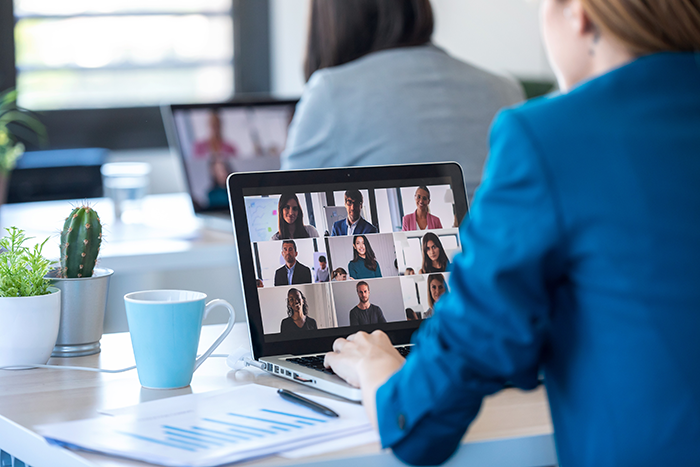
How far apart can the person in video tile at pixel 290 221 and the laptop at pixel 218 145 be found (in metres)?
1.03

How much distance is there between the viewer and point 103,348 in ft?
3.51

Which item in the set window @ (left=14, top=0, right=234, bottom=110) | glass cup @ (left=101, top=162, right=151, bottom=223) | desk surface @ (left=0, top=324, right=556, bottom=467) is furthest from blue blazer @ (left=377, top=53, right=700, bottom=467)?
window @ (left=14, top=0, right=234, bottom=110)

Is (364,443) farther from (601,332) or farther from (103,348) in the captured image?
(103,348)

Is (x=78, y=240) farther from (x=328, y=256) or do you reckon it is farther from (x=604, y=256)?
(x=604, y=256)

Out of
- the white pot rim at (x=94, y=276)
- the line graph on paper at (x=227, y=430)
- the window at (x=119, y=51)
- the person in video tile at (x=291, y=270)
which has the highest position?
the window at (x=119, y=51)

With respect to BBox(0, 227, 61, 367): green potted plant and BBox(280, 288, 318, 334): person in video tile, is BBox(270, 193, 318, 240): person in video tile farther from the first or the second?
BBox(0, 227, 61, 367): green potted plant

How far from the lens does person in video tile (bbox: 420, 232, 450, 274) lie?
1.01m

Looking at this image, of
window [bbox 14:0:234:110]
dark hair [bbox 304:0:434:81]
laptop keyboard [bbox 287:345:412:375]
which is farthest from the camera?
window [bbox 14:0:234:110]

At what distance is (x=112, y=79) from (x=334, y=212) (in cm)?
359

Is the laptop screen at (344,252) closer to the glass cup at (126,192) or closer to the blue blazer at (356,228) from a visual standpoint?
the blue blazer at (356,228)

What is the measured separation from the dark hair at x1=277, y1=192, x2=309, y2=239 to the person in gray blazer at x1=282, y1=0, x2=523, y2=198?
1.88ft

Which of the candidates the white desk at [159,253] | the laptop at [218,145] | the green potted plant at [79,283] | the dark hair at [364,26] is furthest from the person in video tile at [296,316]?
the laptop at [218,145]

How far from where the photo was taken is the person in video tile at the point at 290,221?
3.17 feet

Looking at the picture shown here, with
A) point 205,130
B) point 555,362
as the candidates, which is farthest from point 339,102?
point 555,362
